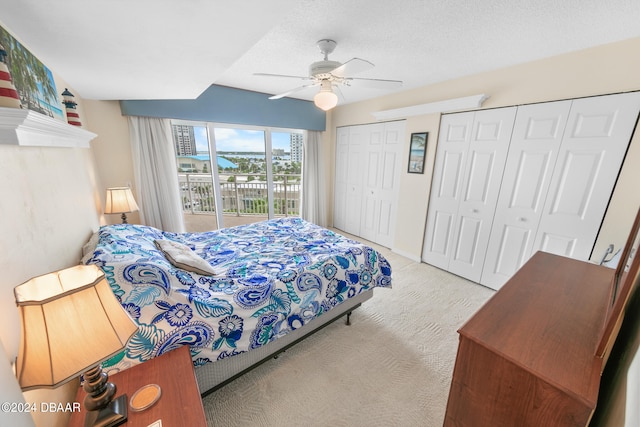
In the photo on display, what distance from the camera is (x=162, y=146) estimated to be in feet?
9.68

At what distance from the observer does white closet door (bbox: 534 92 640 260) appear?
187cm

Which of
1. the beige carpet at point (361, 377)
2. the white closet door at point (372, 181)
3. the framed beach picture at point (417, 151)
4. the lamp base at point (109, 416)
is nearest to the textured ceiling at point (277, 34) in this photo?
the framed beach picture at point (417, 151)

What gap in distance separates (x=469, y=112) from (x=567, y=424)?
9.50 feet

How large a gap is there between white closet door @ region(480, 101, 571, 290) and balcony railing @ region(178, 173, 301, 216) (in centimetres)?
320

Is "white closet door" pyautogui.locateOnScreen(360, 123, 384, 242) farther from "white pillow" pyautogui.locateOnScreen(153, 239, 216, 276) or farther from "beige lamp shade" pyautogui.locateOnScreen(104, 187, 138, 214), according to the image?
"beige lamp shade" pyautogui.locateOnScreen(104, 187, 138, 214)

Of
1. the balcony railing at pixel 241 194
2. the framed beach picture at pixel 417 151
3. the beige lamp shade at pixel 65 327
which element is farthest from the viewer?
the balcony railing at pixel 241 194

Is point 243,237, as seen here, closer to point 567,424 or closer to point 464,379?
point 464,379

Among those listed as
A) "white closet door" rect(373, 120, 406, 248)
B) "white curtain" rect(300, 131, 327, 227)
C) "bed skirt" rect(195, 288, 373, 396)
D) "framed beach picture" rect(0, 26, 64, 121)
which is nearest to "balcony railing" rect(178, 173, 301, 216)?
"white curtain" rect(300, 131, 327, 227)

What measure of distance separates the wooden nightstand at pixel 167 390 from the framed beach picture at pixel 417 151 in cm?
324

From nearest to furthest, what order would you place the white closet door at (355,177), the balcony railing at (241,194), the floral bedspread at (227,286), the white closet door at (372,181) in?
the floral bedspread at (227,286) → the balcony railing at (241,194) → the white closet door at (372,181) → the white closet door at (355,177)

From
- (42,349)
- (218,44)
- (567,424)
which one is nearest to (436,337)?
(567,424)

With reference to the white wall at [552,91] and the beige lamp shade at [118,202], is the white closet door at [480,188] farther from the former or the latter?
the beige lamp shade at [118,202]

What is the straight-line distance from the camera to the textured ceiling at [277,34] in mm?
1032

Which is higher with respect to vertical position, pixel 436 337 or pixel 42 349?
pixel 42 349
